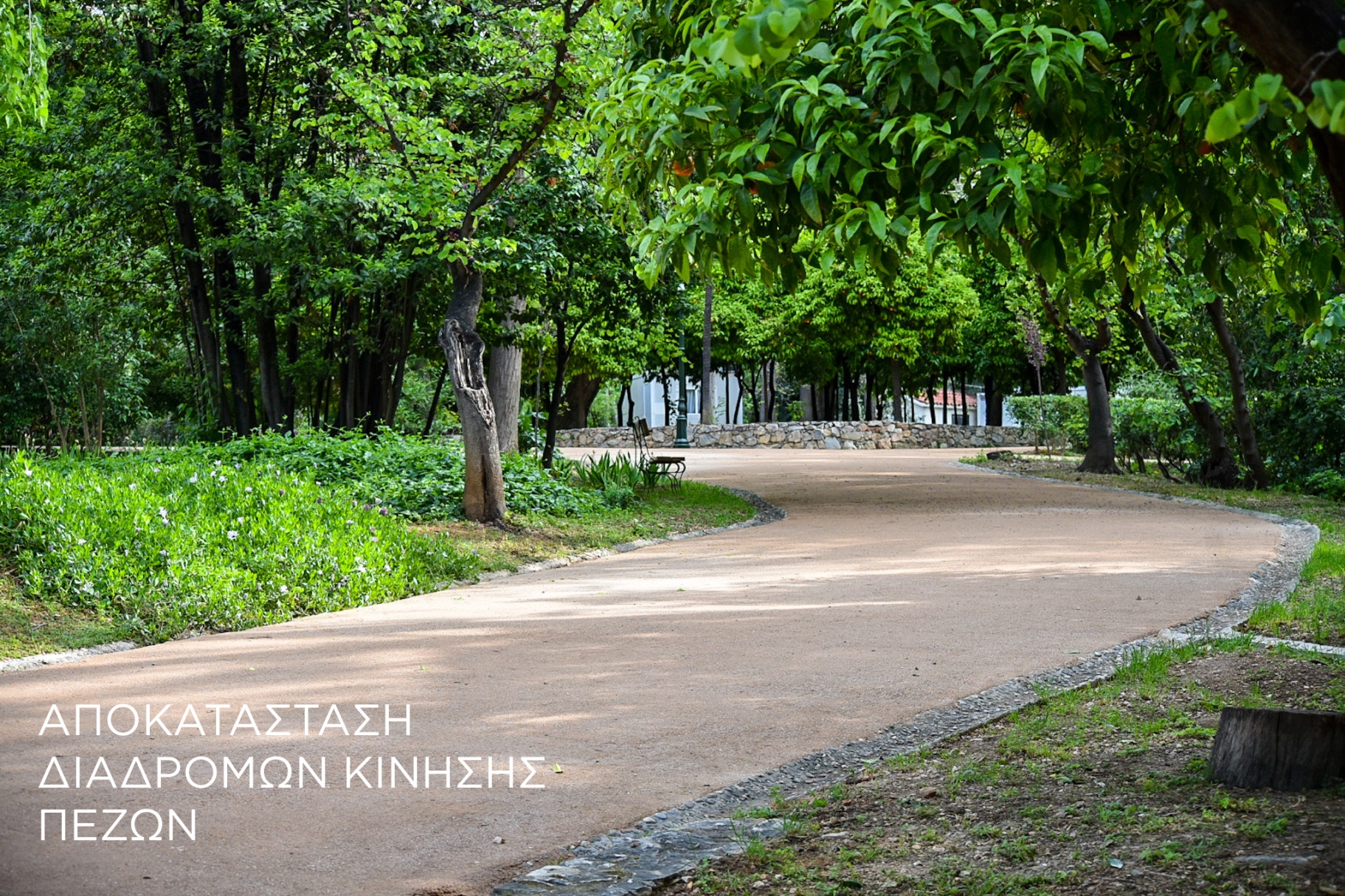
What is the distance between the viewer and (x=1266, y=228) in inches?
198

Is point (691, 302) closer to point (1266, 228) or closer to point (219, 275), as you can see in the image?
point (219, 275)

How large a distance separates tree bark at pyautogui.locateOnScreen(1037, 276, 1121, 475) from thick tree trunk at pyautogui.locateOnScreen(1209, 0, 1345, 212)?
→ 1948 cm

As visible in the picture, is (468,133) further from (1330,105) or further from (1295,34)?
(1330,105)

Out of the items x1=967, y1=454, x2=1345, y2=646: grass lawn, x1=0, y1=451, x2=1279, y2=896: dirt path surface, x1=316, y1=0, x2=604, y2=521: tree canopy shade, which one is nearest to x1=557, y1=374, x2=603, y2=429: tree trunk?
x1=967, y1=454, x2=1345, y2=646: grass lawn

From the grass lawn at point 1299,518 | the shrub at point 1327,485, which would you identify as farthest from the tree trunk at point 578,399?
the shrub at point 1327,485

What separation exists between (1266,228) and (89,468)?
31.2ft

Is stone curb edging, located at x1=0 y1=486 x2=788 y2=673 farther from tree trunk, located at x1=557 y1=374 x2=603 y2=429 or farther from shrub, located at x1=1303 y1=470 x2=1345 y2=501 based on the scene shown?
tree trunk, located at x1=557 y1=374 x2=603 y2=429

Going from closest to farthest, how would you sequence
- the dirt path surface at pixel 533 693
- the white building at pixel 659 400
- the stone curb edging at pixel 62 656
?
the dirt path surface at pixel 533 693 < the stone curb edging at pixel 62 656 < the white building at pixel 659 400

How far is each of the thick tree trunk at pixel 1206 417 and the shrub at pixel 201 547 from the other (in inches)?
511

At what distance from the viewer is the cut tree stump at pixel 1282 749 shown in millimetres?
4078

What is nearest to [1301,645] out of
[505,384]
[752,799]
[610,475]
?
[752,799]

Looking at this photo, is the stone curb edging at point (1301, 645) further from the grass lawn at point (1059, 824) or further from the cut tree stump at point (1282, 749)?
the cut tree stump at point (1282, 749)

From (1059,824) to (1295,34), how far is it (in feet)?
8.16

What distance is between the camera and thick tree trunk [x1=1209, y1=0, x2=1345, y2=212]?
267 cm
